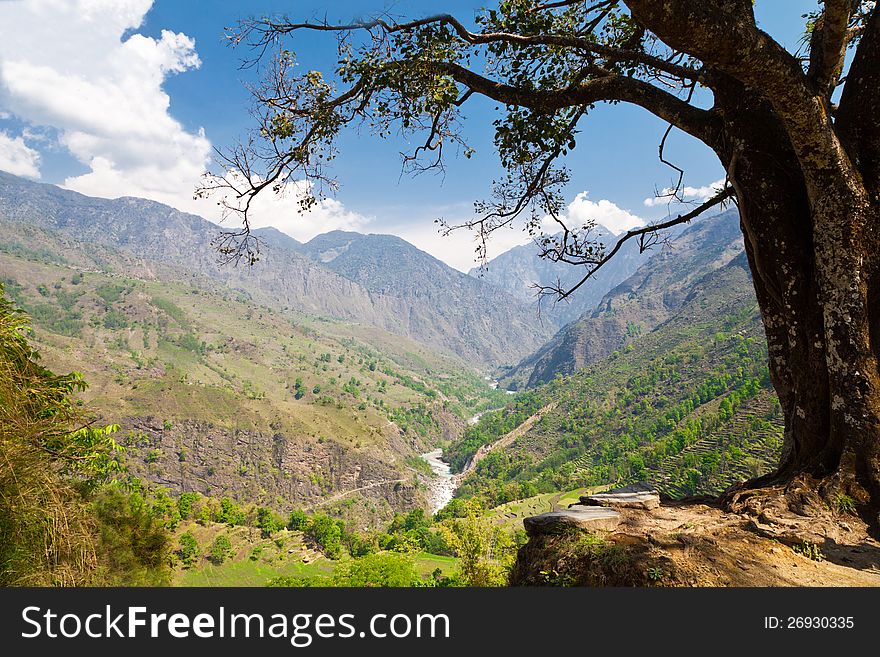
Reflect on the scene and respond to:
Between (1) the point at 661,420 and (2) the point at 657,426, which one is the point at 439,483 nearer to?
(2) the point at 657,426

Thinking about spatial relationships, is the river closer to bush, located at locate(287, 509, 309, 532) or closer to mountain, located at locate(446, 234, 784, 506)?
mountain, located at locate(446, 234, 784, 506)

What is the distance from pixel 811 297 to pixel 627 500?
301cm

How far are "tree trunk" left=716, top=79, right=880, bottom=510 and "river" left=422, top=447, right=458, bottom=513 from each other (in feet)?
381

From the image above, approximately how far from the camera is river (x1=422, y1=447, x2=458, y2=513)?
391 feet

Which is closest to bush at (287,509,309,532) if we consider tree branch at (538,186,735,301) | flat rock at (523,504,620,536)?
tree branch at (538,186,735,301)

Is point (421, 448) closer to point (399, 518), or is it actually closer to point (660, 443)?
point (399, 518)

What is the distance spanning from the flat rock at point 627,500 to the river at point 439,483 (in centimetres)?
11503

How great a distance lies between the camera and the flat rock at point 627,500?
5039 millimetres

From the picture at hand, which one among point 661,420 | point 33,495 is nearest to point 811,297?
point 33,495

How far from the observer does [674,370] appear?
129125mm

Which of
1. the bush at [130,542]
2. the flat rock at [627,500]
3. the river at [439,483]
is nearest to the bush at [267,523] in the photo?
the river at [439,483]

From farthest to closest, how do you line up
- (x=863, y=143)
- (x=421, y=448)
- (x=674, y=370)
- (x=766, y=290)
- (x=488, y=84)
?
(x=421, y=448) → (x=674, y=370) → (x=488, y=84) → (x=766, y=290) → (x=863, y=143)

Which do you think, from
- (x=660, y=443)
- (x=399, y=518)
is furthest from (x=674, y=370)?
(x=399, y=518)
